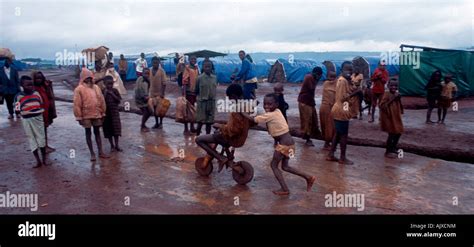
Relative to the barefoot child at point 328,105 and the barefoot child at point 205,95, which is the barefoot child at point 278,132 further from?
the barefoot child at point 205,95

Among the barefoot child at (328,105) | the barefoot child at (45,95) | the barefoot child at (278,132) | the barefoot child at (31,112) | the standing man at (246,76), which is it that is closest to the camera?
the barefoot child at (278,132)

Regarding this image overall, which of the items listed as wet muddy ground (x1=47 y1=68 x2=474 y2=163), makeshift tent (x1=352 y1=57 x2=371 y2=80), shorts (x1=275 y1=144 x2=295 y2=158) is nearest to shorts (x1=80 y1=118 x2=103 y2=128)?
shorts (x1=275 y1=144 x2=295 y2=158)

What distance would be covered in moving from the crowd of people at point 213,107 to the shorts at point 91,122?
2 centimetres

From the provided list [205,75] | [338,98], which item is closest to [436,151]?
[338,98]

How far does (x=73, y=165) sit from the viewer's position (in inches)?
242

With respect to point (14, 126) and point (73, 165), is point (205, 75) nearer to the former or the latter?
point (73, 165)

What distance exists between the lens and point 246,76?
402 inches

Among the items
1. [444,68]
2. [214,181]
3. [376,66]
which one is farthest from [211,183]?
[376,66]

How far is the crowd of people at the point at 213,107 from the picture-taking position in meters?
5.00

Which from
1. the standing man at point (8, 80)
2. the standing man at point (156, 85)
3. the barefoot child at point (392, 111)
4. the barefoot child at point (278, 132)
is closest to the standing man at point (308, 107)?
the barefoot child at point (392, 111)

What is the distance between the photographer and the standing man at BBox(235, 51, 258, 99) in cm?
998

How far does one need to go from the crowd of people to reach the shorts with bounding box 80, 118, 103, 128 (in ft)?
0.05

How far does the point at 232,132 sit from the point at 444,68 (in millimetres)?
13750
